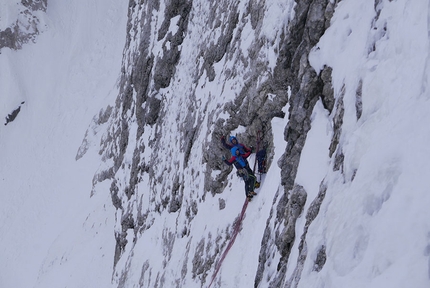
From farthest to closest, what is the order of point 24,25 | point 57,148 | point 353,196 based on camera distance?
point 24,25
point 57,148
point 353,196

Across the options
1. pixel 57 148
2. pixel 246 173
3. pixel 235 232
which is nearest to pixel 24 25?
pixel 57 148

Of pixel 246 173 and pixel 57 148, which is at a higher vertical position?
pixel 57 148

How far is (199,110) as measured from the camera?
53.9ft

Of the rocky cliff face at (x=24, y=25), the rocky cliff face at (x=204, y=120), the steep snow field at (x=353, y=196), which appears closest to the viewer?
the steep snow field at (x=353, y=196)

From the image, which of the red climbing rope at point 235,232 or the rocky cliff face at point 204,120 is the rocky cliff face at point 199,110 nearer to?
the rocky cliff face at point 204,120

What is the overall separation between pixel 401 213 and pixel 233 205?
317 inches

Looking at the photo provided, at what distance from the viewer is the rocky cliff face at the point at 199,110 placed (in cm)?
896

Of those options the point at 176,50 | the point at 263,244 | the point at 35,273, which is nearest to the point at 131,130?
the point at 176,50

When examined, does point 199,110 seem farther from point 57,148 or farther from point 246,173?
point 57,148

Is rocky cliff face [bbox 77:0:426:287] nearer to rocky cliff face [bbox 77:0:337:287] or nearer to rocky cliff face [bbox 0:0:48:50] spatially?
rocky cliff face [bbox 77:0:337:287]

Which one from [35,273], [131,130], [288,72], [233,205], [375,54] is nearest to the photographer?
[375,54]

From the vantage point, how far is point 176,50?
19828 mm

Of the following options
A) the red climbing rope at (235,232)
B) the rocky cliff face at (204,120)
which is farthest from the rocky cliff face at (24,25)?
the red climbing rope at (235,232)

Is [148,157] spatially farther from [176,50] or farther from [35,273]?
[35,273]
